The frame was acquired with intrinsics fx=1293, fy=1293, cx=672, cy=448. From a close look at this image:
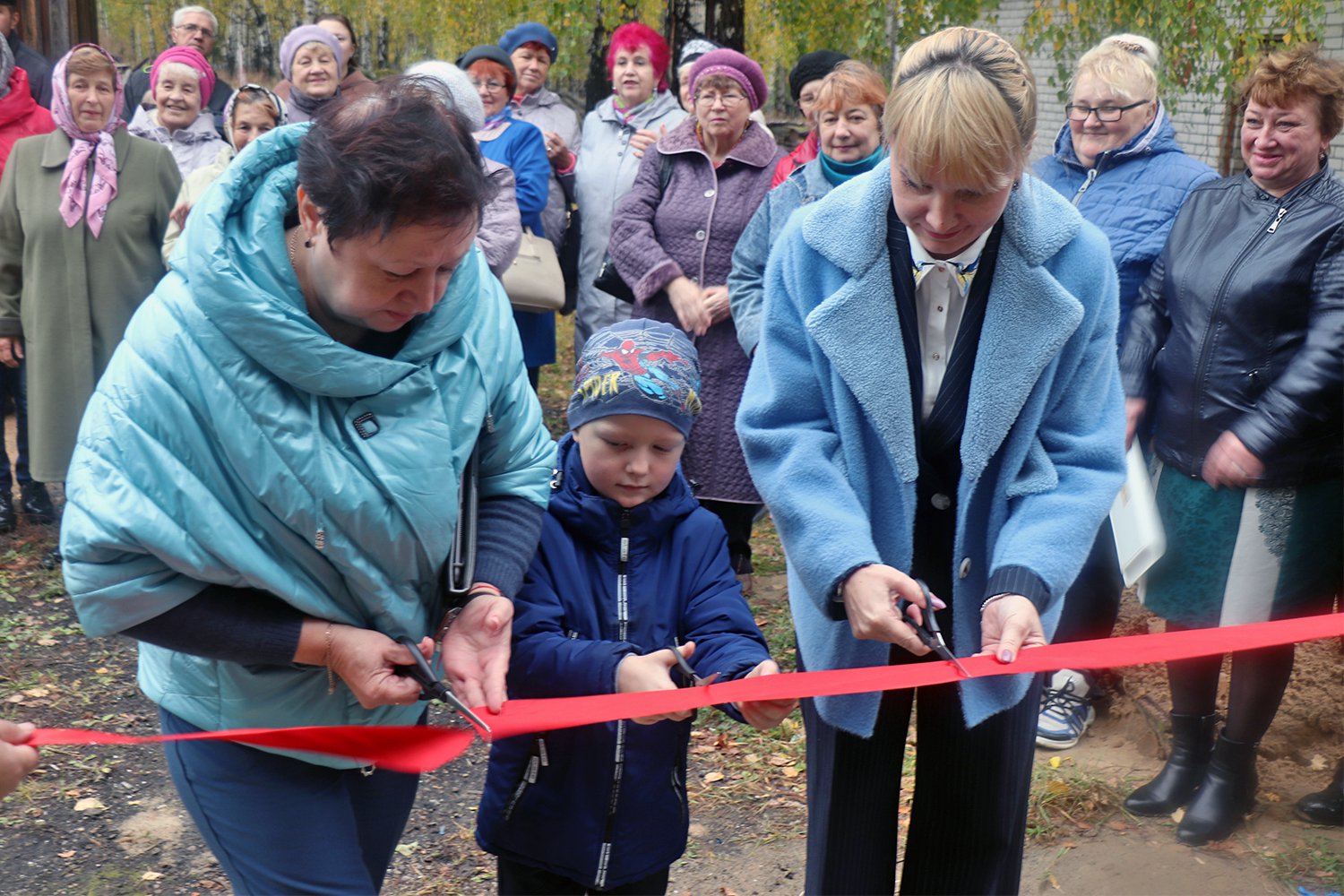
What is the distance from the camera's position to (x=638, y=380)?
265 cm

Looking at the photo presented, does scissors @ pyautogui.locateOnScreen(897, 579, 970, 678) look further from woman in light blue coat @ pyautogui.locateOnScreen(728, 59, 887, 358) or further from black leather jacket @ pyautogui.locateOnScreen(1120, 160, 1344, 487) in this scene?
woman in light blue coat @ pyautogui.locateOnScreen(728, 59, 887, 358)

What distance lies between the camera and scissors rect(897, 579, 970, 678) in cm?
231

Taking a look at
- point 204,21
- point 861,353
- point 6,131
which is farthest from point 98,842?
point 204,21

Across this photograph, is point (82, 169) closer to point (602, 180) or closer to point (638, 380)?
point (602, 180)

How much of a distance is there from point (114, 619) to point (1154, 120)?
3945 mm

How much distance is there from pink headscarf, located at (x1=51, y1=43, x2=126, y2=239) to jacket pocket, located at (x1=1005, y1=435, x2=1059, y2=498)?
5007mm

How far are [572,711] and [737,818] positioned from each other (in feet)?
7.21

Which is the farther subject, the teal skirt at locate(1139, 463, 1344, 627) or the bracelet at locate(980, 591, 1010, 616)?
the teal skirt at locate(1139, 463, 1344, 627)

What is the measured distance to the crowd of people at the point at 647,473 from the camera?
195 cm

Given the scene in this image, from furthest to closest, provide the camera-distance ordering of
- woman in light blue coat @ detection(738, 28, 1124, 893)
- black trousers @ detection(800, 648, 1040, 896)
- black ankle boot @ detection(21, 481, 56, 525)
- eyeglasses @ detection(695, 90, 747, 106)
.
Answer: black ankle boot @ detection(21, 481, 56, 525) < eyeglasses @ detection(695, 90, 747, 106) < black trousers @ detection(800, 648, 1040, 896) < woman in light blue coat @ detection(738, 28, 1124, 893)

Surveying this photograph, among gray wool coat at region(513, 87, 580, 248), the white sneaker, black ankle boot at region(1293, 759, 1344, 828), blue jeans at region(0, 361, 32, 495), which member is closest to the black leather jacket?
black ankle boot at region(1293, 759, 1344, 828)

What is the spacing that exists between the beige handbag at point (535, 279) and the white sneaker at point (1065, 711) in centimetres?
312

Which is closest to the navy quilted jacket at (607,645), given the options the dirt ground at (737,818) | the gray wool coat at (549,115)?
the dirt ground at (737,818)

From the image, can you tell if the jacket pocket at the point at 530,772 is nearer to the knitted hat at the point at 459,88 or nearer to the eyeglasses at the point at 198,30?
the knitted hat at the point at 459,88
